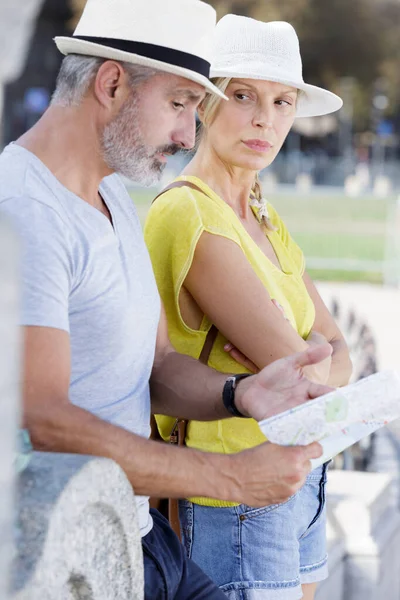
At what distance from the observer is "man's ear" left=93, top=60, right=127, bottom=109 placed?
7.33 ft

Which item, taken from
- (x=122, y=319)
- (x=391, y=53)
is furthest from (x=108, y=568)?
(x=391, y=53)

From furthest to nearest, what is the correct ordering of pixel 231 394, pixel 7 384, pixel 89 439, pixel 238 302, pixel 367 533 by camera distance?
pixel 367 533 < pixel 238 302 < pixel 231 394 < pixel 89 439 < pixel 7 384

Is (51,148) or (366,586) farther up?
(51,148)

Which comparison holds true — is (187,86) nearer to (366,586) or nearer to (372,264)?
(366,586)

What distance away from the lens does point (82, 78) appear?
224 centimetres

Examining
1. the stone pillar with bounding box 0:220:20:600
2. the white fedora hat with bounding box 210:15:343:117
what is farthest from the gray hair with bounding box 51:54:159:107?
the stone pillar with bounding box 0:220:20:600

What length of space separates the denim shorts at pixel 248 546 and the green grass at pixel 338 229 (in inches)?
486

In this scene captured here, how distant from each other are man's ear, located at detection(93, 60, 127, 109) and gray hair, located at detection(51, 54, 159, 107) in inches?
0.6

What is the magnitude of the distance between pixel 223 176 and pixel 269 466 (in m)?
1.19

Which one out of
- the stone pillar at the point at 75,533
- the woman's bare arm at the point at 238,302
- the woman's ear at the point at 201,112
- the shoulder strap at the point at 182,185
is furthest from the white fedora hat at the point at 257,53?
the stone pillar at the point at 75,533

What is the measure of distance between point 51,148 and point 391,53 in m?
52.1

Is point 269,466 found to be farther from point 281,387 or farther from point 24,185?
point 24,185

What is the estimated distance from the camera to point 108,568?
5.37 feet

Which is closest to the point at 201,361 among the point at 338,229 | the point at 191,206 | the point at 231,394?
the point at 231,394
